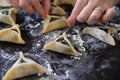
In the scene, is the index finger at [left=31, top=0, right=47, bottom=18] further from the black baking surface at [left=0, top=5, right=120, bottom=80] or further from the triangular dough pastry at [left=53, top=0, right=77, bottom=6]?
the triangular dough pastry at [left=53, top=0, right=77, bottom=6]

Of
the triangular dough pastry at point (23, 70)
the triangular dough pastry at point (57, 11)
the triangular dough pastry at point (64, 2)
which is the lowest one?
the triangular dough pastry at point (23, 70)

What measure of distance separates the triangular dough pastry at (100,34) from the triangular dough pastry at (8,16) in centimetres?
35

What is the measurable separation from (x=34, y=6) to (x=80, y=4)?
8.5 inches

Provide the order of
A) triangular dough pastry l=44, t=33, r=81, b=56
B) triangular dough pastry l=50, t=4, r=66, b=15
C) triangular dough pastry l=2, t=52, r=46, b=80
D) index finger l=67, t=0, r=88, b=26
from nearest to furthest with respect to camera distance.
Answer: triangular dough pastry l=2, t=52, r=46, b=80
triangular dough pastry l=44, t=33, r=81, b=56
index finger l=67, t=0, r=88, b=26
triangular dough pastry l=50, t=4, r=66, b=15

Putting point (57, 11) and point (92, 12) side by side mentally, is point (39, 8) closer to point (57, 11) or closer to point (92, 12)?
point (57, 11)

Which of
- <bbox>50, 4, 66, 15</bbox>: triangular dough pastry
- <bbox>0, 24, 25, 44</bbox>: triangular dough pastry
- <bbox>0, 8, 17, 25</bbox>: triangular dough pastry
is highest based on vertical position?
<bbox>50, 4, 66, 15</bbox>: triangular dough pastry

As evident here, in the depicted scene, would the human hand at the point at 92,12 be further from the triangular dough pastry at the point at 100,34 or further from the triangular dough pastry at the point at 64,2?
the triangular dough pastry at the point at 64,2

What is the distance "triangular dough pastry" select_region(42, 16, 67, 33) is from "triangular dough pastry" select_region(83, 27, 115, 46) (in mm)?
114

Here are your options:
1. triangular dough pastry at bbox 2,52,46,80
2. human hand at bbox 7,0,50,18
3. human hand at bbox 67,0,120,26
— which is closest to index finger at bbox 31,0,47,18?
human hand at bbox 7,0,50,18

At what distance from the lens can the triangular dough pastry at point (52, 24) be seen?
4.19ft

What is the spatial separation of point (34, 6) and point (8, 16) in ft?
0.46

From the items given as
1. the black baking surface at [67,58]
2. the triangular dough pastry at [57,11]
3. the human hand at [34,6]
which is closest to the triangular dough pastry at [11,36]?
the black baking surface at [67,58]

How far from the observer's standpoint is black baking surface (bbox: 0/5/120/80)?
1.05 meters

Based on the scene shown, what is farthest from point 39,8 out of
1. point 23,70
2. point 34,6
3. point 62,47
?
point 23,70
